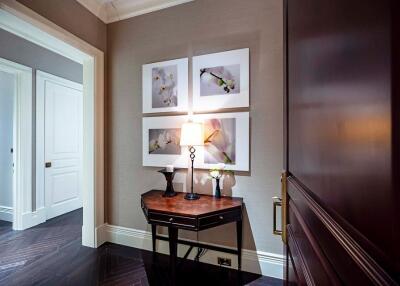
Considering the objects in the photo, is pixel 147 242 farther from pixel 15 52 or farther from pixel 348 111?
pixel 15 52

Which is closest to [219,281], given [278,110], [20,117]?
[278,110]

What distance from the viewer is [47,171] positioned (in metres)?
3.54

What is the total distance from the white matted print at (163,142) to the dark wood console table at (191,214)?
1.53 ft

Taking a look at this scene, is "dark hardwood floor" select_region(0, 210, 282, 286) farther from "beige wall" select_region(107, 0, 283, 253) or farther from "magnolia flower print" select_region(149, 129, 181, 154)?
"magnolia flower print" select_region(149, 129, 181, 154)

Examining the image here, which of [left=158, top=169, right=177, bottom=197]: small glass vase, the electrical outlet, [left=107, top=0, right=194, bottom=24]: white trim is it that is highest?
[left=107, top=0, right=194, bottom=24]: white trim

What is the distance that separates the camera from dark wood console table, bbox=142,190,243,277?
5.76ft

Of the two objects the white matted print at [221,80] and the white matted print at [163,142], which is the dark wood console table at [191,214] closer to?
the white matted print at [163,142]

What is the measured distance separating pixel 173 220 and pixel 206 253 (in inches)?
30.6

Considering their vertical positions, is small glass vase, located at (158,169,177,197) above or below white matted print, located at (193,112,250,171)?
below

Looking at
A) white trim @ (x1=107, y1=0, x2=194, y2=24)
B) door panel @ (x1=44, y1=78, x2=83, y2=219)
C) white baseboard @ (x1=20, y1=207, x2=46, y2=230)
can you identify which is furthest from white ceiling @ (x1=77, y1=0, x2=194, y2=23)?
white baseboard @ (x1=20, y1=207, x2=46, y2=230)

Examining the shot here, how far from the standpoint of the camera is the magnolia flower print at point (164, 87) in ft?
7.99

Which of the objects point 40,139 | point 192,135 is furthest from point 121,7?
point 40,139

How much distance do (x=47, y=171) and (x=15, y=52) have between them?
187cm

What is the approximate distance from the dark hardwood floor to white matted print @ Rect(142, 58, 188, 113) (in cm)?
173
